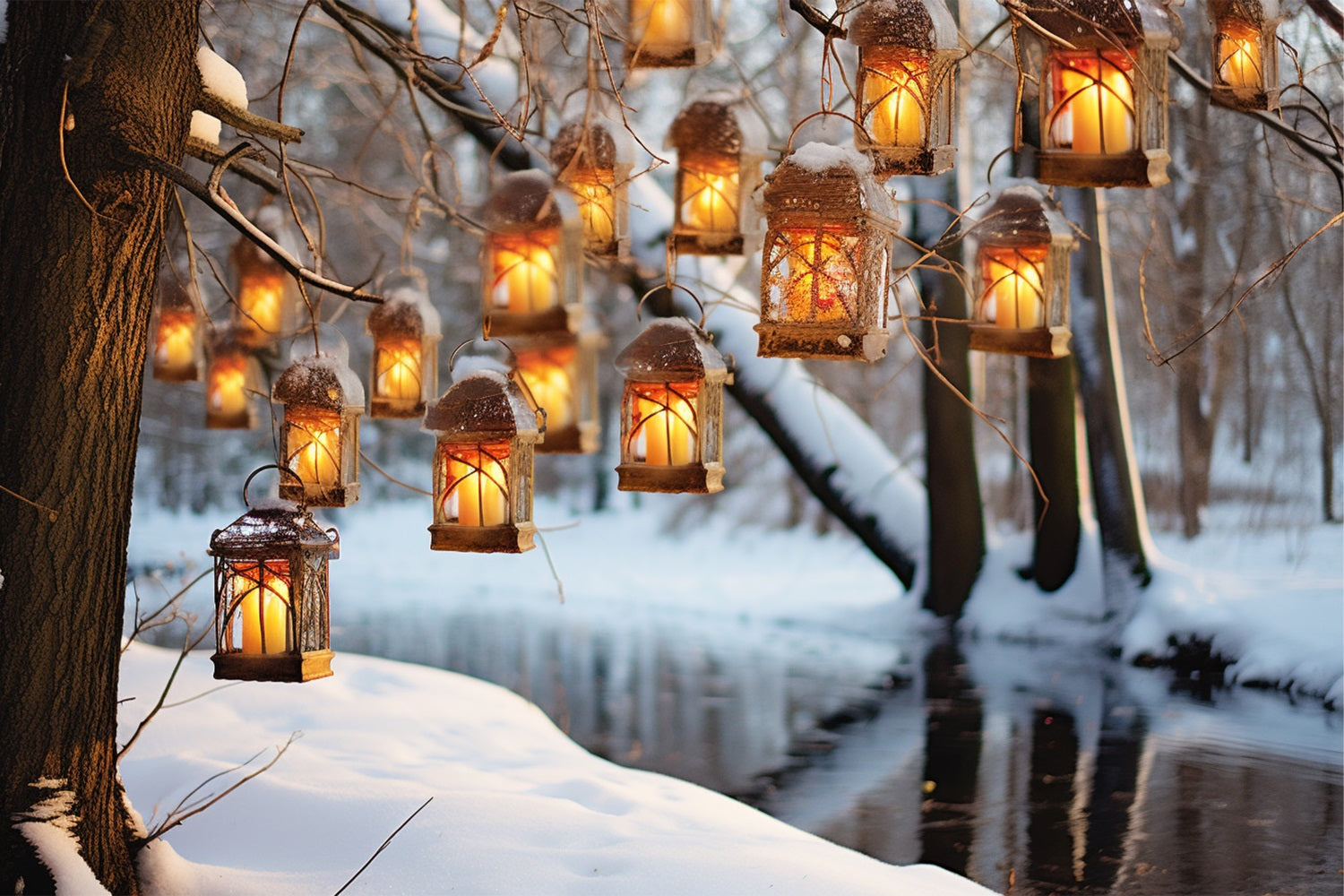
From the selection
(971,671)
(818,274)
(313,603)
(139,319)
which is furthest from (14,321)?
→ (971,671)

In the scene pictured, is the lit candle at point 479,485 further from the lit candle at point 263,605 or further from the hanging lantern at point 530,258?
the lit candle at point 263,605

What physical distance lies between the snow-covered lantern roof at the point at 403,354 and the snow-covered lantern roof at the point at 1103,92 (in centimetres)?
242

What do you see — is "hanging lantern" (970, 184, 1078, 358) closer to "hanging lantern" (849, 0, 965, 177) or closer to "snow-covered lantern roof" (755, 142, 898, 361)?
"hanging lantern" (849, 0, 965, 177)

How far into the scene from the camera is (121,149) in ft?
12.3

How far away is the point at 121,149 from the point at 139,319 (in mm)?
465

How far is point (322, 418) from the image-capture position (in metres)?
4.74

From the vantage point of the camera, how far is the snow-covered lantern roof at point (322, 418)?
468cm

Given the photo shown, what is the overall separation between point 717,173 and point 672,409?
1.12 metres

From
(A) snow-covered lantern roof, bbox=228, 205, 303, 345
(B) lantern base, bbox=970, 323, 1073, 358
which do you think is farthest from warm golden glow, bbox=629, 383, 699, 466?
(A) snow-covered lantern roof, bbox=228, 205, 303, 345

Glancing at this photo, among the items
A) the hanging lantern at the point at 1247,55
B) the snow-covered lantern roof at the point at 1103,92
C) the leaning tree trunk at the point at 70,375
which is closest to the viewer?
the leaning tree trunk at the point at 70,375

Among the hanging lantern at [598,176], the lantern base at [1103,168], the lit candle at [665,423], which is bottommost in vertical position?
the lit candle at [665,423]

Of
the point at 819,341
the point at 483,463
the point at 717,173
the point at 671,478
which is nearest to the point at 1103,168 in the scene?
the point at 819,341

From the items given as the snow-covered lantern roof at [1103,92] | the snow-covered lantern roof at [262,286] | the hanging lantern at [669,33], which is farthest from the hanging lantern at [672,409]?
the snow-covered lantern roof at [262,286]

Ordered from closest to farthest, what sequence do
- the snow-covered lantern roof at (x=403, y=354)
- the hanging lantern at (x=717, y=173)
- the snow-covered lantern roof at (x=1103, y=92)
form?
the snow-covered lantern roof at (x=1103, y=92)
the hanging lantern at (x=717, y=173)
the snow-covered lantern roof at (x=403, y=354)
